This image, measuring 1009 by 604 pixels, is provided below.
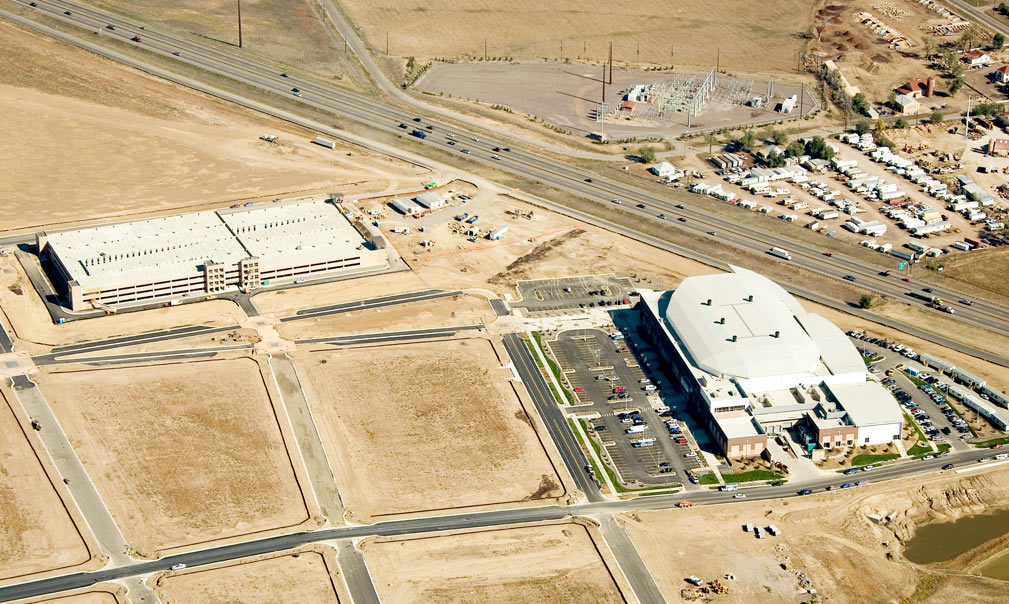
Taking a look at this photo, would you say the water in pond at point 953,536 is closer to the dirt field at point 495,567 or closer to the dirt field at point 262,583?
the dirt field at point 495,567

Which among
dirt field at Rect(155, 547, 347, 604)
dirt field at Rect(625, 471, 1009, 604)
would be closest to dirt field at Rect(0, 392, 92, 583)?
dirt field at Rect(155, 547, 347, 604)

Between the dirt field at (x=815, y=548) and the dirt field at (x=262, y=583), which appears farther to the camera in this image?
the dirt field at (x=815, y=548)

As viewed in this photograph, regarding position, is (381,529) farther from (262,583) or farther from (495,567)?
(262,583)

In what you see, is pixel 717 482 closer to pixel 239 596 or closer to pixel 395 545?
pixel 395 545

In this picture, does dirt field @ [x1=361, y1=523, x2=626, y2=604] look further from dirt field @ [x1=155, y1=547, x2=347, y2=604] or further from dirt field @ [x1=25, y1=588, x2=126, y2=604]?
dirt field @ [x1=25, y1=588, x2=126, y2=604]

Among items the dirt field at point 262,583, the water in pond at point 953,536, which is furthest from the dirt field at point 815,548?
the dirt field at point 262,583
